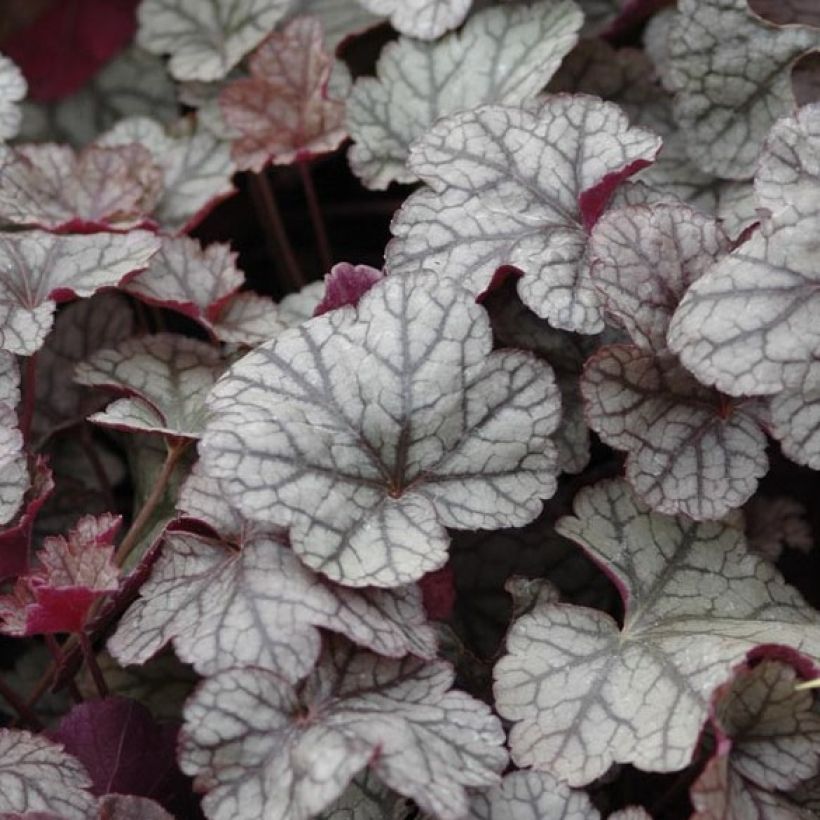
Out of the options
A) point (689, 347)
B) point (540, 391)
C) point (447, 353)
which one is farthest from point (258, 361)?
point (689, 347)

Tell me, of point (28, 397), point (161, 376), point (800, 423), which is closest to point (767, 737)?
point (800, 423)

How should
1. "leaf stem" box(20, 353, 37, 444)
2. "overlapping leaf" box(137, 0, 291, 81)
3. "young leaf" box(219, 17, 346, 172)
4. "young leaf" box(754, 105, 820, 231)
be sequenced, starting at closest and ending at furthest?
1. "young leaf" box(754, 105, 820, 231)
2. "leaf stem" box(20, 353, 37, 444)
3. "young leaf" box(219, 17, 346, 172)
4. "overlapping leaf" box(137, 0, 291, 81)

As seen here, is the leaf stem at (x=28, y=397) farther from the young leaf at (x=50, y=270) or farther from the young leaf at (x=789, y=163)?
the young leaf at (x=789, y=163)

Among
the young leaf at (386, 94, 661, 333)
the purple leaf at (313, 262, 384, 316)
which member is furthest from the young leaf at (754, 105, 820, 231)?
the purple leaf at (313, 262, 384, 316)

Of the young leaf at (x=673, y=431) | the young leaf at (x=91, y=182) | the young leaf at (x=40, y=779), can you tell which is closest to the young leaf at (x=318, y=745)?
the young leaf at (x=40, y=779)

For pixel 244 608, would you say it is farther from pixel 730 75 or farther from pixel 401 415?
pixel 730 75

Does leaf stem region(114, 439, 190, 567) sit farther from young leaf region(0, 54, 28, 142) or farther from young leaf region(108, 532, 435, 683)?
young leaf region(0, 54, 28, 142)
